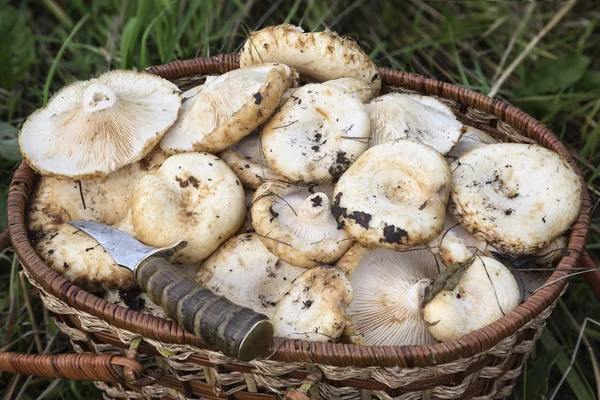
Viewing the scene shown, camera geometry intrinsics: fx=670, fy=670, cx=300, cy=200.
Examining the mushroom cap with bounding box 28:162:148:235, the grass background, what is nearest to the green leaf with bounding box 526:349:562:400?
the grass background

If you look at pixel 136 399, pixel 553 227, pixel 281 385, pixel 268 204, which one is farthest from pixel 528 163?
pixel 136 399

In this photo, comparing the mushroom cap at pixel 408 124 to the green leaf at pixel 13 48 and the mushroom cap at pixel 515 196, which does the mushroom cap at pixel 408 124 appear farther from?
the green leaf at pixel 13 48

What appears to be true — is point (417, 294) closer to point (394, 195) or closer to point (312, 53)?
point (394, 195)

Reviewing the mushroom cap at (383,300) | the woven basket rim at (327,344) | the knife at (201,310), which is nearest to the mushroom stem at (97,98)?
the woven basket rim at (327,344)

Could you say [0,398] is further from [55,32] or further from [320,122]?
[55,32]

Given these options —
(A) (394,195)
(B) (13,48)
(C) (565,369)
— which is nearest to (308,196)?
(A) (394,195)

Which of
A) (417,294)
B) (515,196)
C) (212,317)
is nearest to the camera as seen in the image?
(212,317)

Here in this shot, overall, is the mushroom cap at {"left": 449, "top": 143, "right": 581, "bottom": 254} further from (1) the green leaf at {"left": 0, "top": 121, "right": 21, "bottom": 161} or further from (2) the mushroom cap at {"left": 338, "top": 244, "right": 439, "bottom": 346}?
(1) the green leaf at {"left": 0, "top": 121, "right": 21, "bottom": 161}
